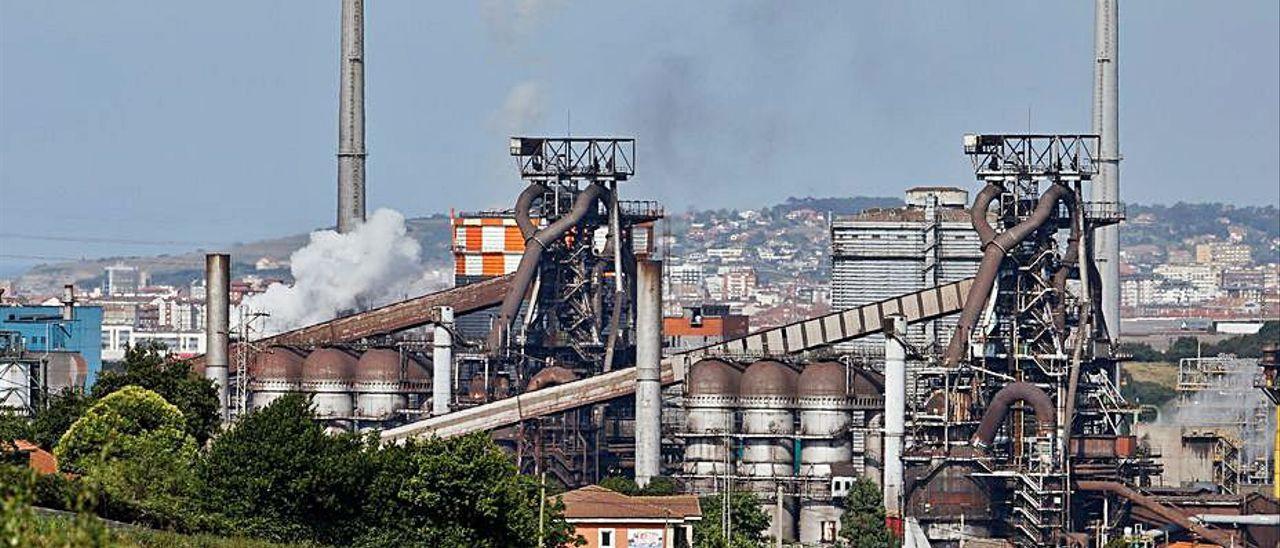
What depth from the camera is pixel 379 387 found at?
114 meters

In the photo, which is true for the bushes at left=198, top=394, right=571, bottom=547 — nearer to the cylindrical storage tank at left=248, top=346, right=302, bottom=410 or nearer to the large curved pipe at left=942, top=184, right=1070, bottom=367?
the large curved pipe at left=942, top=184, right=1070, bottom=367

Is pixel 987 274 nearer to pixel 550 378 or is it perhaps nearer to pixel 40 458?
pixel 550 378

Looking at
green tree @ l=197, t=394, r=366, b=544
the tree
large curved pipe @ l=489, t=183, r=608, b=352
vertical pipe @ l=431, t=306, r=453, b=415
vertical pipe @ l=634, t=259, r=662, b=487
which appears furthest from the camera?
large curved pipe @ l=489, t=183, r=608, b=352

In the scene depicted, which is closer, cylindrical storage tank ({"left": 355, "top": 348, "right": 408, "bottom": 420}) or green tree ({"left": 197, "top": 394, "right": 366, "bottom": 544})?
green tree ({"left": 197, "top": 394, "right": 366, "bottom": 544})

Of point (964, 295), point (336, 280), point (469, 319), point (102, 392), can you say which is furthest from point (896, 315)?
point (469, 319)

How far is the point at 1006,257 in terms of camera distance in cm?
10175

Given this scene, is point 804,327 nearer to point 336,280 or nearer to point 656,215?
point 656,215

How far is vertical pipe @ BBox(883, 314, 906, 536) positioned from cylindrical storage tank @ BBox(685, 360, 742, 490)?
7942mm

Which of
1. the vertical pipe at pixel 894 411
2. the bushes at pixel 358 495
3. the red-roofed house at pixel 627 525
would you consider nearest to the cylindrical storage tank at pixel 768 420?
the vertical pipe at pixel 894 411

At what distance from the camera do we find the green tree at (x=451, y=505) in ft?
206

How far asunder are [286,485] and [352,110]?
6626cm

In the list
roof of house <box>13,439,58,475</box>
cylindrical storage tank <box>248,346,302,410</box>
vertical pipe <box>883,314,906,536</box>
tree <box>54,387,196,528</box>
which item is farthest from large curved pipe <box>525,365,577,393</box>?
roof of house <box>13,439,58,475</box>

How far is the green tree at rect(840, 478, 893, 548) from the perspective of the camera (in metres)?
92.6

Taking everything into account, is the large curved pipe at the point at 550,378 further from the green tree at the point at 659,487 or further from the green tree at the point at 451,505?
the green tree at the point at 451,505
